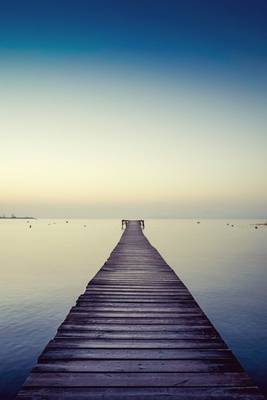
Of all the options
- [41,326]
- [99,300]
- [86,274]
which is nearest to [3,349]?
[41,326]

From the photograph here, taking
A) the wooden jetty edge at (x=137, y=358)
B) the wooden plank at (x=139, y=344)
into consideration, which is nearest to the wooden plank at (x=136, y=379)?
the wooden jetty edge at (x=137, y=358)

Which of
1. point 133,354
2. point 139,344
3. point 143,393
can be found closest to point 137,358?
point 133,354

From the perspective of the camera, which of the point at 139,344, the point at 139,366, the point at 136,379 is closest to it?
the point at 136,379

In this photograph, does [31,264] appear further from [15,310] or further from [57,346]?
[57,346]

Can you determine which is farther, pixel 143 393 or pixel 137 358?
pixel 137 358

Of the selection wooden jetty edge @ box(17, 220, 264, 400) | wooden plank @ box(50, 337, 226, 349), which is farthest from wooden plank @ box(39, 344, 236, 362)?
wooden plank @ box(50, 337, 226, 349)

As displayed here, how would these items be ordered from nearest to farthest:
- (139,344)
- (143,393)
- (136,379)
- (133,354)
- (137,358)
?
(143,393) → (136,379) → (137,358) → (133,354) → (139,344)

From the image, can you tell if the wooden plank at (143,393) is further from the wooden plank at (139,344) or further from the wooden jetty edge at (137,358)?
the wooden plank at (139,344)

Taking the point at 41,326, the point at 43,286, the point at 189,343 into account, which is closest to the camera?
the point at 189,343

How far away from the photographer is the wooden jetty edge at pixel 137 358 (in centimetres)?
374

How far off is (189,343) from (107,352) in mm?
1331

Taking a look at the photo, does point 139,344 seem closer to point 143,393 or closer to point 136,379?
point 136,379

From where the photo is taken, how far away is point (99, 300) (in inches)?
310

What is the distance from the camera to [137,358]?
14.9ft
